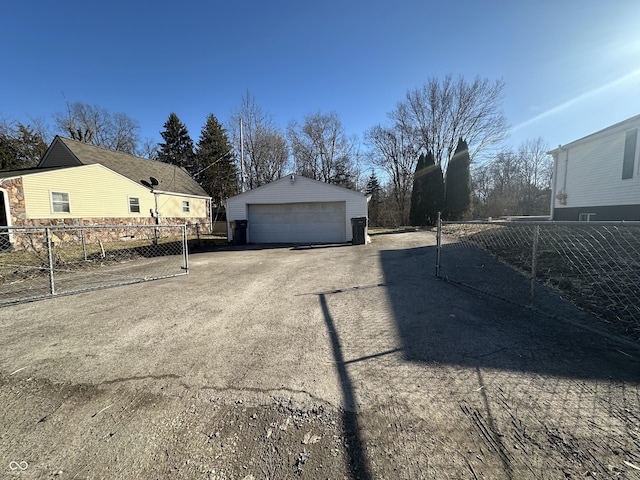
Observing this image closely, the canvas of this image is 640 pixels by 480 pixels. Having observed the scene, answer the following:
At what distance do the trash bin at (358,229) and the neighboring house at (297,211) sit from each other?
3.13ft

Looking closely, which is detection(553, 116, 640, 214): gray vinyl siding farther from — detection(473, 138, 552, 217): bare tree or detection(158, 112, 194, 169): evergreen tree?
detection(158, 112, 194, 169): evergreen tree

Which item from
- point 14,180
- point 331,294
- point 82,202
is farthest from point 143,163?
point 331,294

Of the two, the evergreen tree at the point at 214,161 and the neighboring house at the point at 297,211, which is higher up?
the evergreen tree at the point at 214,161

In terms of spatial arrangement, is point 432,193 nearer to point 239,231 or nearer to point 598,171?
point 598,171

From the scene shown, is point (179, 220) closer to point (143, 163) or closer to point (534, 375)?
point (143, 163)

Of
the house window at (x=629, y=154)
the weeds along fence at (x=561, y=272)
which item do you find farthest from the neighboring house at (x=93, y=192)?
the house window at (x=629, y=154)

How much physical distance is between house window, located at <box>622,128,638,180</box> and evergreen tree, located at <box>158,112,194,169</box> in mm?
33676

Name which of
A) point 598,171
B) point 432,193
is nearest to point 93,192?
point 598,171

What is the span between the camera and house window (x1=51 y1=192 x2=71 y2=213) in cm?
1188

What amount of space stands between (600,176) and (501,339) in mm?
12267

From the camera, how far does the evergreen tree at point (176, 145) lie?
30.3m

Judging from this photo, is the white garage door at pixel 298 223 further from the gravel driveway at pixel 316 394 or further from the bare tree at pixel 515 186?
the bare tree at pixel 515 186

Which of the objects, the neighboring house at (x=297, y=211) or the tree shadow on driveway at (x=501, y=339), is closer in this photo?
the tree shadow on driveway at (x=501, y=339)

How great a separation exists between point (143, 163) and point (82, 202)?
746 cm
